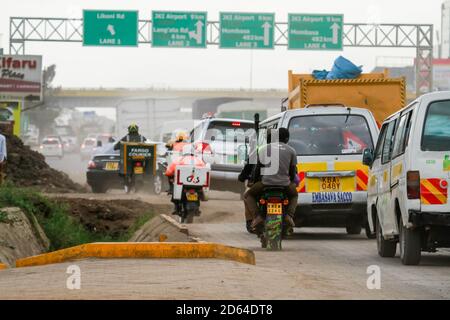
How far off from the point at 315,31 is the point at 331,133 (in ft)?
108

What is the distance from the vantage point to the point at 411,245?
1455cm

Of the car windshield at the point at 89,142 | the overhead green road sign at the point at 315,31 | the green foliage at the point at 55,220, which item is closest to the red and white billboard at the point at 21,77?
the overhead green road sign at the point at 315,31

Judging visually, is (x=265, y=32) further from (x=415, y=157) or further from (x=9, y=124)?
(x=415, y=157)

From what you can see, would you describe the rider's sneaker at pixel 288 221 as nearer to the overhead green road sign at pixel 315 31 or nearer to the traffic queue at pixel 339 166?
the traffic queue at pixel 339 166

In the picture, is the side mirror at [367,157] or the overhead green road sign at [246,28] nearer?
the side mirror at [367,157]

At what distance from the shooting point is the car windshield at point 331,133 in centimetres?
1984

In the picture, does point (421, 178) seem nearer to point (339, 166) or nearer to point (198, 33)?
point (339, 166)

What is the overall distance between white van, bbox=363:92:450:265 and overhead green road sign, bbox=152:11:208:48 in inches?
1457

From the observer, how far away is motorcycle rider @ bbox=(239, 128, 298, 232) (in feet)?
56.6

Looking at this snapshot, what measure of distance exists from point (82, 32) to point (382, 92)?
97.5 feet

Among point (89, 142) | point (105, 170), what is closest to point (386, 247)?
point (105, 170)

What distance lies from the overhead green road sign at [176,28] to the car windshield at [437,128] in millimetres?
38062

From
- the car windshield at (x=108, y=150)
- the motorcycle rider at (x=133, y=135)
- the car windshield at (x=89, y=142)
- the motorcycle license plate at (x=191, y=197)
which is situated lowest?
the car windshield at (x=89, y=142)

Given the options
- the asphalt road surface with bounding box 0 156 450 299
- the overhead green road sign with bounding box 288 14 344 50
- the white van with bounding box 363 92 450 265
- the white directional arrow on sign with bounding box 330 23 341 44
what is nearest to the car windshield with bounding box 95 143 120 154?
the asphalt road surface with bounding box 0 156 450 299
